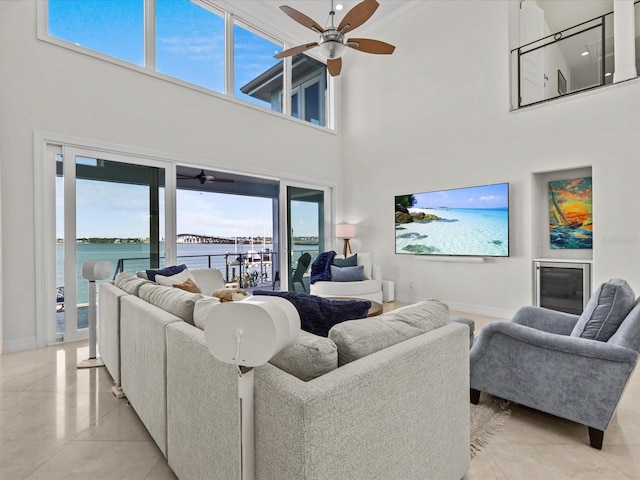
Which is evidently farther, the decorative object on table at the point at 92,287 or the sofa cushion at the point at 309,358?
the decorative object on table at the point at 92,287

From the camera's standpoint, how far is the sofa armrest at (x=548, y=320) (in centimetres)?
233

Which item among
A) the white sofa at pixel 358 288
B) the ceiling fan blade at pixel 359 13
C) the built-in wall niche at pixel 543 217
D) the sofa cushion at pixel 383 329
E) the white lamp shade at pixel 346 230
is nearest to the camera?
the sofa cushion at pixel 383 329

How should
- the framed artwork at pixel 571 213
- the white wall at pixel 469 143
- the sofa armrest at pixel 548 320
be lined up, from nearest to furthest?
the sofa armrest at pixel 548 320
the white wall at pixel 469 143
the framed artwork at pixel 571 213

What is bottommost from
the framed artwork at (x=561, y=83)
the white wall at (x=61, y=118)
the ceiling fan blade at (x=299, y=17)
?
the white wall at (x=61, y=118)

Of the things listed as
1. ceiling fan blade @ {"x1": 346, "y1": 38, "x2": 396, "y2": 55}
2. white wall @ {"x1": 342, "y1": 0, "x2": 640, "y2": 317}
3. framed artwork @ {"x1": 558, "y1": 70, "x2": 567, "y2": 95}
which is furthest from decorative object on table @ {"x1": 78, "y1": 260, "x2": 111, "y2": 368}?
framed artwork @ {"x1": 558, "y1": 70, "x2": 567, "y2": 95}

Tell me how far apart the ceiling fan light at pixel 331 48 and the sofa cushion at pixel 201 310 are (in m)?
2.89

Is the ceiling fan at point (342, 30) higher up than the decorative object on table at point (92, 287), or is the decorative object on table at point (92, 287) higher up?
the ceiling fan at point (342, 30)

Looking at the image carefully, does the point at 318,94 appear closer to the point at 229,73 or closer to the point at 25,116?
the point at 229,73

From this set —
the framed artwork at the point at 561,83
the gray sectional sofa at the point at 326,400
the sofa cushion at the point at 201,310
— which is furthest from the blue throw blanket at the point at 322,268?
the framed artwork at the point at 561,83

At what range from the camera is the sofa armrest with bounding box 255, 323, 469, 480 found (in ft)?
2.72

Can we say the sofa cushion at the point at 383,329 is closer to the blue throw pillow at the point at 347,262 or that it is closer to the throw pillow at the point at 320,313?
the throw pillow at the point at 320,313

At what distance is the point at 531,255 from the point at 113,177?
5131 mm

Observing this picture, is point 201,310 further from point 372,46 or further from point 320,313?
point 372,46

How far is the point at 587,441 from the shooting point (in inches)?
69.8
